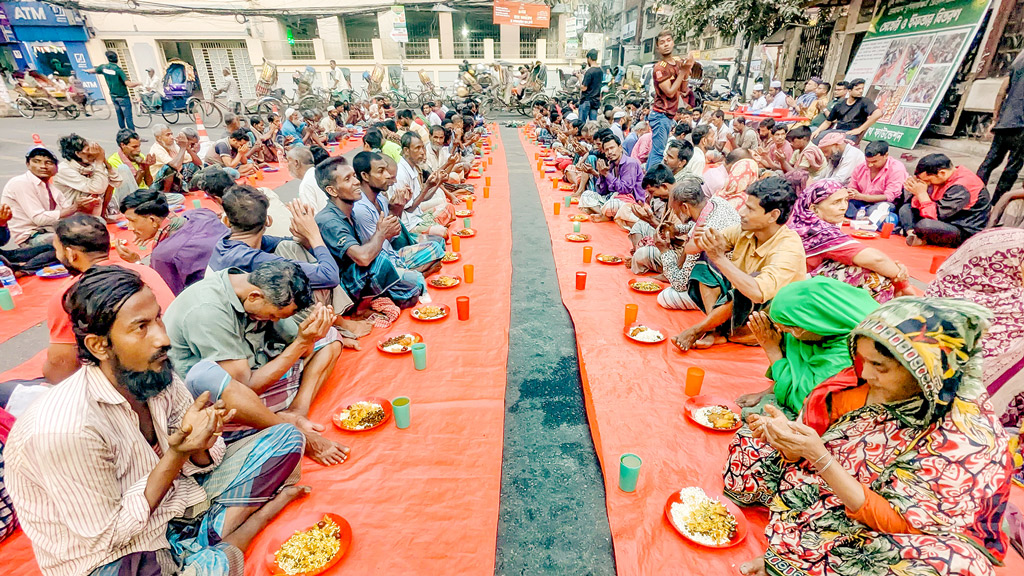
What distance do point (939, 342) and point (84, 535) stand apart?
243 cm

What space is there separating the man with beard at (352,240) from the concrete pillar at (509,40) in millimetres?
24027

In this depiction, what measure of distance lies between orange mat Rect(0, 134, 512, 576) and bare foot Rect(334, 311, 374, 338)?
0.28ft

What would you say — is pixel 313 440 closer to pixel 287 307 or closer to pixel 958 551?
pixel 287 307

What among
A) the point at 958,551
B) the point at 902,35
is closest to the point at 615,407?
the point at 958,551

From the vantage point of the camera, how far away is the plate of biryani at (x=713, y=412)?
2.42 meters

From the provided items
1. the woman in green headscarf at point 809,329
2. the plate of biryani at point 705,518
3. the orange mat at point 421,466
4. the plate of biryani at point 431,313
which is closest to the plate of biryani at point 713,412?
the woman in green headscarf at point 809,329

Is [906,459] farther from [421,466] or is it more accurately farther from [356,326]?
[356,326]

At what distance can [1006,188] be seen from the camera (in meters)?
5.46

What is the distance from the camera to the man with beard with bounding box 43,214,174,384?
6.90 ft

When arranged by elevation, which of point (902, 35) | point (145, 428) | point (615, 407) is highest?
point (902, 35)

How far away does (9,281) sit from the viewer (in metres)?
4.00

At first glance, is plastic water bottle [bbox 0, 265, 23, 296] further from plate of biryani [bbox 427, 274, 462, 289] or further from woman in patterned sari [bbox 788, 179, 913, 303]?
woman in patterned sari [bbox 788, 179, 913, 303]

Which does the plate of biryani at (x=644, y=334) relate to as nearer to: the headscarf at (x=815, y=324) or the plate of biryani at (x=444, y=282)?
the headscarf at (x=815, y=324)

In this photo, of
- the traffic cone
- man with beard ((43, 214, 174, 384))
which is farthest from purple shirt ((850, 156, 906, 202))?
the traffic cone
